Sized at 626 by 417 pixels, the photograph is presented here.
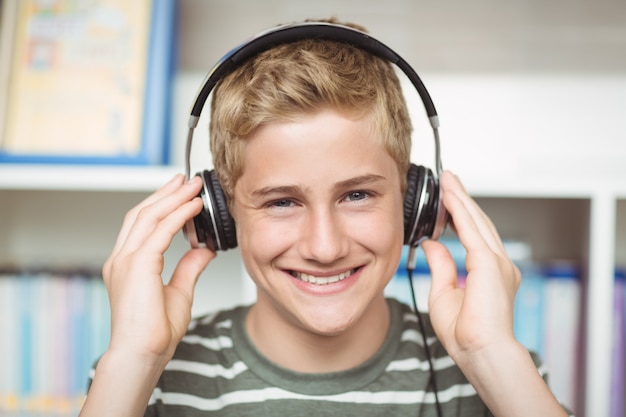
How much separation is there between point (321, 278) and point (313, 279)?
0.04ft

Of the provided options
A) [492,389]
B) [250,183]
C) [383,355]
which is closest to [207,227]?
[250,183]

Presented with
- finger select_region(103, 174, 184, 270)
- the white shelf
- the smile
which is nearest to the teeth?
the smile

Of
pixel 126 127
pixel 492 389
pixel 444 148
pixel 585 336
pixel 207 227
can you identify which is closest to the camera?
pixel 492 389

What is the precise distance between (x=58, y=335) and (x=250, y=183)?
0.77m

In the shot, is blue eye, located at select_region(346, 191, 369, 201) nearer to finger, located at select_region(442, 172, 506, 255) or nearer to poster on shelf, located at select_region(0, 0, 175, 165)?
finger, located at select_region(442, 172, 506, 255)

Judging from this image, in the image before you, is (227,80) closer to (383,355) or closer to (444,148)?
(383,355)

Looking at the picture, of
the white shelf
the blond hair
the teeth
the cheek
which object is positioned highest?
the blond hair

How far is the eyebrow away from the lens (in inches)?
37.4

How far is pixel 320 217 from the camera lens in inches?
37.1

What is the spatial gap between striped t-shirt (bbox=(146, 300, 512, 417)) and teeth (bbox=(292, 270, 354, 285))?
162 mm

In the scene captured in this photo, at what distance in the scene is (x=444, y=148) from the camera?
64.7 inches

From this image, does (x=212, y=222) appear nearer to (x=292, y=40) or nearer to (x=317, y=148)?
(x=317, y=148)

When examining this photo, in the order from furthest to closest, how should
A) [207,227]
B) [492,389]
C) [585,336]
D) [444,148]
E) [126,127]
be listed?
[444,148], [126,127], [585,336], [207,227], [492,389]

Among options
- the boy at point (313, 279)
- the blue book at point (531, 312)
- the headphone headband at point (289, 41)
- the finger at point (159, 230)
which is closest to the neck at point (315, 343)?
the boy at point (313, 279)
